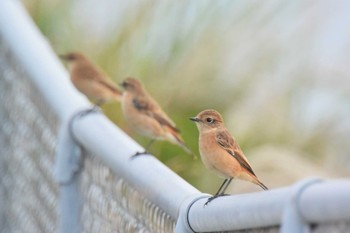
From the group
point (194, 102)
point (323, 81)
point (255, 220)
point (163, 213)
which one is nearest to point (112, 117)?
point (194, 102)

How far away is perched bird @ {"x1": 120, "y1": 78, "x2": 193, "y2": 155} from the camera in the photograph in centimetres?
505

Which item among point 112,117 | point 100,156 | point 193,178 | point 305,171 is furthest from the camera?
point 112,117

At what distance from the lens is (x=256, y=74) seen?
16.1ft

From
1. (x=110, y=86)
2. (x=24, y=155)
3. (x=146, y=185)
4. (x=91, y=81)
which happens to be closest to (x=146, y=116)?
(x=24, y=155)

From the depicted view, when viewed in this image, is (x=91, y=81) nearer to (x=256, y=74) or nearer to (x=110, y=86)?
(x=110, y=86)

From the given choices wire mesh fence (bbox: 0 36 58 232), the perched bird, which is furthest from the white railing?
the perched bird

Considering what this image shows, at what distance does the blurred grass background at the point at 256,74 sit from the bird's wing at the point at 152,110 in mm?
76

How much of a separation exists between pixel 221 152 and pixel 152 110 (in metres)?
1.39

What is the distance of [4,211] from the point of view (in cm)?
563

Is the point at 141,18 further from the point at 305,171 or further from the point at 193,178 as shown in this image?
the point at 305,171

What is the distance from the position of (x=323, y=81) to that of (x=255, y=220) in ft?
6.70

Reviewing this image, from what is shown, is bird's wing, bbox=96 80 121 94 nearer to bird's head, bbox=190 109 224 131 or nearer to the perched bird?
the perched bird

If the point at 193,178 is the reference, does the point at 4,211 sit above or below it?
below

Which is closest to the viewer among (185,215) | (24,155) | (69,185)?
(185,215)
